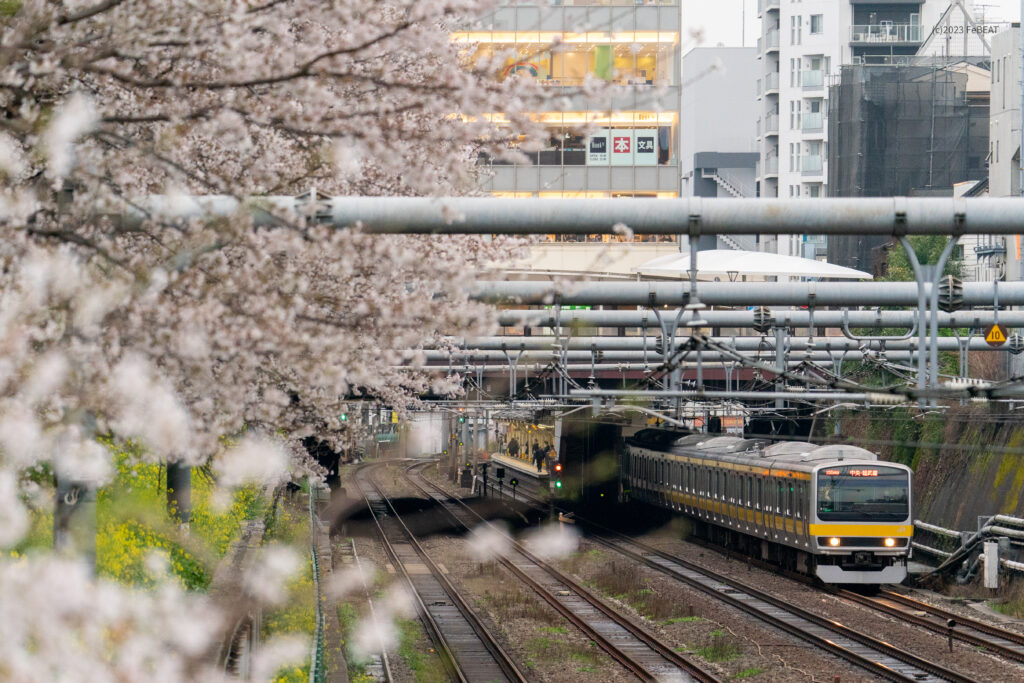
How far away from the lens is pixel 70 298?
6.49 m

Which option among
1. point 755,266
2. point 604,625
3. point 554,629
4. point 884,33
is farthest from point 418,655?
point 884,33

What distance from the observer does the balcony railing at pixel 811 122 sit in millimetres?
81000

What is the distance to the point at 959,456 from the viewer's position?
32531 mm

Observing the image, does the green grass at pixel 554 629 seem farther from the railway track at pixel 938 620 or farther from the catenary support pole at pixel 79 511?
the catenary support pole at pixel 79 511

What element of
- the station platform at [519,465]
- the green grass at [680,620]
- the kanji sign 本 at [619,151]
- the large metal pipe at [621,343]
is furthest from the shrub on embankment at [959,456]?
the station platform at [519,465]

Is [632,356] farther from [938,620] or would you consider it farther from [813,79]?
[813,79]

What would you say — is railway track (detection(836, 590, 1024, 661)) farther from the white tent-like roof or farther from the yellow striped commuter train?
the white tent-like roof

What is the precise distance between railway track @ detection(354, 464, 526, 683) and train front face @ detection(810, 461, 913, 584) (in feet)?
24.6

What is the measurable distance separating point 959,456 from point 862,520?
5.99 m

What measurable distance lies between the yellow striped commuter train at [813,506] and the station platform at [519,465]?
85.6 feet

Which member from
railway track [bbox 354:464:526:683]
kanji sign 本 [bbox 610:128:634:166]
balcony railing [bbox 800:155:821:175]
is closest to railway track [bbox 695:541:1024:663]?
railway track [bbox 354:464:526:683]

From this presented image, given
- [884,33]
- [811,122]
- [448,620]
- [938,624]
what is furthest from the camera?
[811,122]

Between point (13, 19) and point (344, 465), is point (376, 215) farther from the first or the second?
point (344, 465)

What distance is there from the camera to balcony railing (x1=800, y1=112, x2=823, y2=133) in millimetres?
81000
